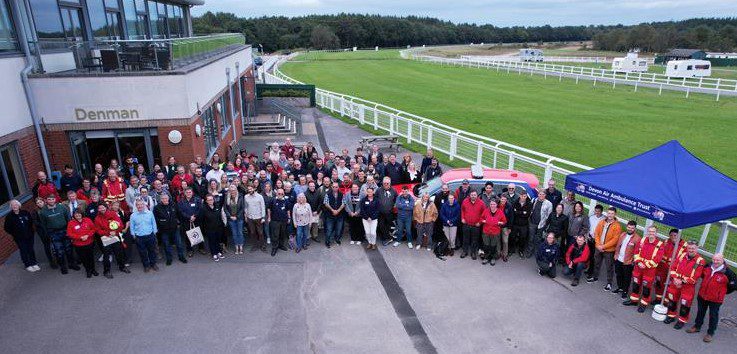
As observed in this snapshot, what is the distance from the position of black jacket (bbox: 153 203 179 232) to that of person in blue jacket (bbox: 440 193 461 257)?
5.41 meters

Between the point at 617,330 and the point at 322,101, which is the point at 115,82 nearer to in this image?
the point at 617,330

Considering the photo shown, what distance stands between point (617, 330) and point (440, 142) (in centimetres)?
1301

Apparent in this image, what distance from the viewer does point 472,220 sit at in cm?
958

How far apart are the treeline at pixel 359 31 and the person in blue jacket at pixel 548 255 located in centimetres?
8407

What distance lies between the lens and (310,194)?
1044cm

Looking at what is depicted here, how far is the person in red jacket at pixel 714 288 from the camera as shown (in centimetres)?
684

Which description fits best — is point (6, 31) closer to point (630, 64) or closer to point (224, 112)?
point (224, 112)

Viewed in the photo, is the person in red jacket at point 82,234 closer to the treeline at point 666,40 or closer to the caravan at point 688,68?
the caravan at point 688,68

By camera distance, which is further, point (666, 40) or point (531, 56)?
point (666, 40)

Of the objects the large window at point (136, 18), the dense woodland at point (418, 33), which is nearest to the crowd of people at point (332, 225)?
the large window at point (136, 18)

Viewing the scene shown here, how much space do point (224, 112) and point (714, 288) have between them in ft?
55.2

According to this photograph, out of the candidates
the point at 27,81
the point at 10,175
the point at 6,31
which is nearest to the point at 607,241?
the point at 10,175

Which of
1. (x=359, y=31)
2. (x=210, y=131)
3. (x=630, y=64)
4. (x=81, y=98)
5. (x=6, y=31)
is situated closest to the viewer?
(x=6, y=31)

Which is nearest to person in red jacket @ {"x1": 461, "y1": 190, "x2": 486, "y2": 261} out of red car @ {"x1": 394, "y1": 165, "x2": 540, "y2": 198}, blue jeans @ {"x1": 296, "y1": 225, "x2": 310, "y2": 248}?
red car @ {"x1": 394, "y1": 165, "x2": 540, "y2": 198}
